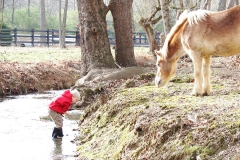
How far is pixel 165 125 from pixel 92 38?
9850mm

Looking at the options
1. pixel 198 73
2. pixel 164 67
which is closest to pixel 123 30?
pixel 164 67

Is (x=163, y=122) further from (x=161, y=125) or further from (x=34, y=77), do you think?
(x=34, y=77)

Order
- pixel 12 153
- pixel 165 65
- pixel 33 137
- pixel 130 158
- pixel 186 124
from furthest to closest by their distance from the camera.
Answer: pixel 33 137 → pixel 165 65 → pixel 12 153 → pixel 130 158 → pixel 186 124

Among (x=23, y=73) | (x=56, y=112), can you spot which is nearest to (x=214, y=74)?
(x=56, y=112)

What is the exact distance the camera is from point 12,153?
8.26 metres

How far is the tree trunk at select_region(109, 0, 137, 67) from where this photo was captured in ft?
55.5

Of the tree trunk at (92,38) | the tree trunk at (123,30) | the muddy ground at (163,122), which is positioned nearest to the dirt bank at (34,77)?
the tree trunk at (123,30)

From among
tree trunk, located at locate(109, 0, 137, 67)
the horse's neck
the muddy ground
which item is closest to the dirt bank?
tree trunk, located at locate(109, 0, 137, 67)

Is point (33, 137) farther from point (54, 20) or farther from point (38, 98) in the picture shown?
point (54, 20)

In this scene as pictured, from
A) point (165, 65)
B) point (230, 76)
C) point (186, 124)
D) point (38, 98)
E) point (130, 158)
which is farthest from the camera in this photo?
point (38, 98)

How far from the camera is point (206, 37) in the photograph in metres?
8.06

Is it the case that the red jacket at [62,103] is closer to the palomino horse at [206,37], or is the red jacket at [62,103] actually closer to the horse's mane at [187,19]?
the horse's mane at [187,19]

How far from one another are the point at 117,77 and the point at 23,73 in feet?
20.0

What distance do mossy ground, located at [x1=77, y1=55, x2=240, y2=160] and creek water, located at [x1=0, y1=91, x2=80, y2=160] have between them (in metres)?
0.36
